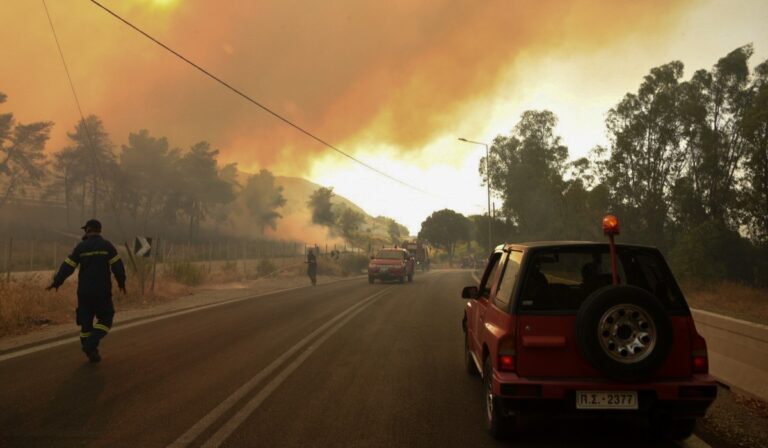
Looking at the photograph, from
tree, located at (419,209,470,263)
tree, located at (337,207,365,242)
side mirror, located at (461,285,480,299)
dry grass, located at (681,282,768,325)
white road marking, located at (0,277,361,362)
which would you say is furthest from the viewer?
tree, located at (337,207,365,242)

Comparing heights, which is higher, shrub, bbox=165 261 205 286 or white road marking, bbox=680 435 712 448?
shrub, bbox=165 261 205 286

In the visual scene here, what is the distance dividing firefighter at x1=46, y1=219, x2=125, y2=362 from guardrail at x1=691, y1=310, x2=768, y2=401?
25.6 ft

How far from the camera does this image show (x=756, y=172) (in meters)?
31.0

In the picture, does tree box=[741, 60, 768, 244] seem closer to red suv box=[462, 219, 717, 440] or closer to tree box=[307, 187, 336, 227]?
red suv box=[462, 219, 717, 440]

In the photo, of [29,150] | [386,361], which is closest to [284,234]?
[29,150]

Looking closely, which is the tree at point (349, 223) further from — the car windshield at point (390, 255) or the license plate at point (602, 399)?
the license plate at point (602, 399)

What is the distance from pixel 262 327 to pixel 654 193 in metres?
33.8

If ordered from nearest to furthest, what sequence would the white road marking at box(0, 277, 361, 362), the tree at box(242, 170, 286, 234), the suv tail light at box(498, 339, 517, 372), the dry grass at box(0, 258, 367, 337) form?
the suv tail light at box(498, 339, 517, 372) < the white road marking at box(0, 277, 361, 362) < the dry grass at box(0, 258, 367, 337) < the tree at box(242, 170, 286, 234)

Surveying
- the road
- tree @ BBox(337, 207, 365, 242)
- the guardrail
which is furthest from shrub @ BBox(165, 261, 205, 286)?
tree @ BBox(337, 207, 365, 242)

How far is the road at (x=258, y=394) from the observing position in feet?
15.0

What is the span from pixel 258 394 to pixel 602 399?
3.54 m

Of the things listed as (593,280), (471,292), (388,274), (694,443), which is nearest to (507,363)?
(593,280)

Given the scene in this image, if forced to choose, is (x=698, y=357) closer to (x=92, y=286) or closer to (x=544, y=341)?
(x=544, y=341)

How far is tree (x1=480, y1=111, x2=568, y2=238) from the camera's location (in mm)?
57781
